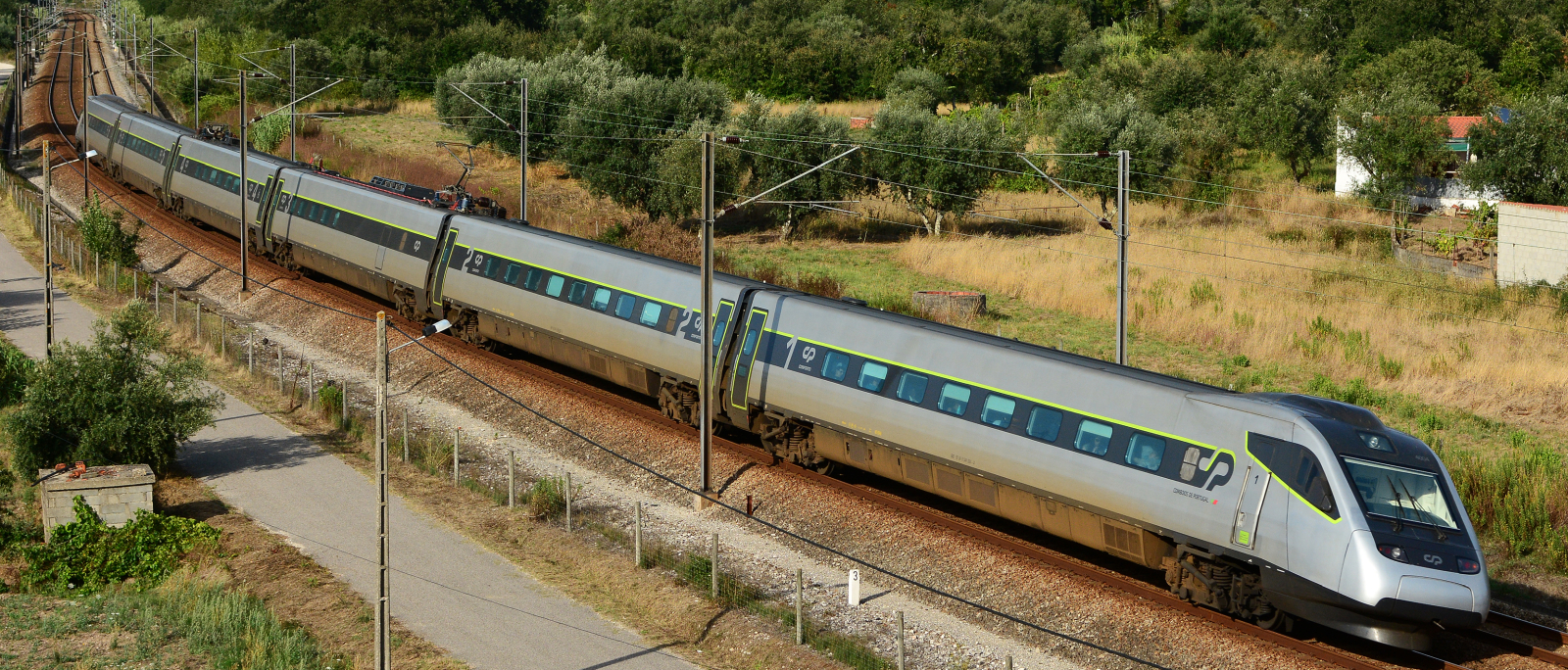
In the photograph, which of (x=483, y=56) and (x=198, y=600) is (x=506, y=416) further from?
(x=483, y=56)

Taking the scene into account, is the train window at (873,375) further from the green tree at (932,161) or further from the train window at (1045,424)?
the green tree at (932,161)

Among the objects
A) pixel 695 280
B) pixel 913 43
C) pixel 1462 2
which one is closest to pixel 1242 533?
pixel 695 280

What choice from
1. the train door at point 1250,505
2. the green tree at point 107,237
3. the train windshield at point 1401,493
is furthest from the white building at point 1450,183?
the green tree at point 107,237

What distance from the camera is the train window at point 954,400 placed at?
21.3 meters

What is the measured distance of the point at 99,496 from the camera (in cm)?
2327

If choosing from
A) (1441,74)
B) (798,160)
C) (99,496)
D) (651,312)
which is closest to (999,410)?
(651,312)

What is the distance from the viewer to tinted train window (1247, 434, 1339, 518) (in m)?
16.7

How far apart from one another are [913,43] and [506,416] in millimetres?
68857

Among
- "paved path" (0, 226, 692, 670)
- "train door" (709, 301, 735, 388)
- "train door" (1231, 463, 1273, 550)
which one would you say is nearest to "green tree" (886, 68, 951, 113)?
"train door" (709, 301, 735, 388)

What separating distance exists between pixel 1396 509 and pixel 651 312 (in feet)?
50.3

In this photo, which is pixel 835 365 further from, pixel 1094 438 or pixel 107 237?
pixel 107 237

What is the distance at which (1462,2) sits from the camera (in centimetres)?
8888

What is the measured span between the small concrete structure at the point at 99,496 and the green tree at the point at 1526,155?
1985 inches

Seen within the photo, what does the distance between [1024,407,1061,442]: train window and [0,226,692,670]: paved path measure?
21.2 feet
